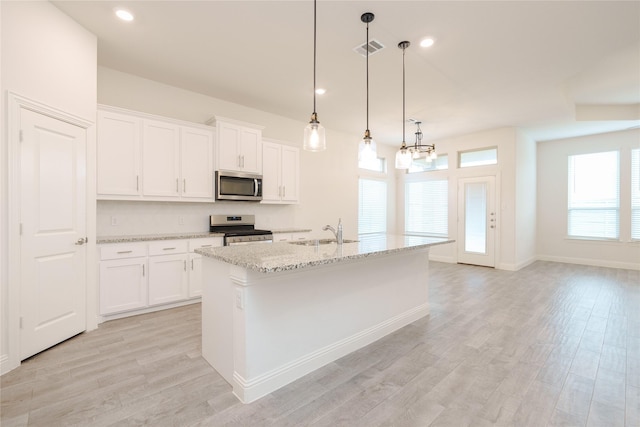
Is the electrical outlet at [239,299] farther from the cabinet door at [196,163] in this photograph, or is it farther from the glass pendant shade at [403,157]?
the cabinet door at [196,163]

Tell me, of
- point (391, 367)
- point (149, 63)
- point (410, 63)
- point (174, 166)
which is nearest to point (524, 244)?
point (410, 63)

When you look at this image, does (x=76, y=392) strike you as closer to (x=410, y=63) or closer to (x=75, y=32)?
(x=75, y=32)

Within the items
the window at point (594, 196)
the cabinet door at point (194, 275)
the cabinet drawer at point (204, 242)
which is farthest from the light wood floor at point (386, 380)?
the window at point (594, 196)

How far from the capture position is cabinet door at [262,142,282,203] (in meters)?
4.79

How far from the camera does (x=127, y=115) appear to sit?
3.46 m

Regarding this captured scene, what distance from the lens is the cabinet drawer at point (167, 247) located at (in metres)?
3.48

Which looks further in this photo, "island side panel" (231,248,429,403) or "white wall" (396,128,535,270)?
"white wall" (396,128,535,270)

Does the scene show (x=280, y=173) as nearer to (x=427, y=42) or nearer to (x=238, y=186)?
(x=238, y=186)

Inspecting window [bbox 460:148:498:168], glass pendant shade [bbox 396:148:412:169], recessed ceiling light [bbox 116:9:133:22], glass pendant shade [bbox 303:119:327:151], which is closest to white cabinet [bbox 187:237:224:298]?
glass pendant shade [bbox 303:119:327:151]

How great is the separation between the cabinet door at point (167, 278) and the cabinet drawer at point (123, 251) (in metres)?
0.15

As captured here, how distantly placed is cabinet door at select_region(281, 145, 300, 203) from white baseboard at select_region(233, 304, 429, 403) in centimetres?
274

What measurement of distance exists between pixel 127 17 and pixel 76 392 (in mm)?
3028

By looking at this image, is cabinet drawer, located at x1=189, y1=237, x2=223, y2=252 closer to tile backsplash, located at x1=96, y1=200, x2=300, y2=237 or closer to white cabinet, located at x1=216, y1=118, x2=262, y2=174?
tile backsplash, located at x1=96, y1=200, x2=300, y2=237

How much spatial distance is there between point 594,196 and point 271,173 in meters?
7.08
